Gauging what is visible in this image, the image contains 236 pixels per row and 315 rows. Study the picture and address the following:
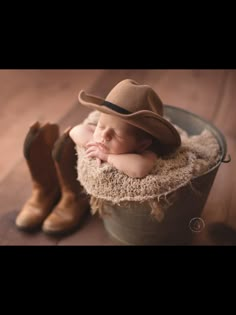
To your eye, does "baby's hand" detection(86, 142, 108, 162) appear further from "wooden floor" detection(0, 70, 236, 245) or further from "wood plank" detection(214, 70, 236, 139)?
"wood plank" detection(214, 70, 236, 139)

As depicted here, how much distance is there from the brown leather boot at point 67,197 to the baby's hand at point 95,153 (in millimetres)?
114

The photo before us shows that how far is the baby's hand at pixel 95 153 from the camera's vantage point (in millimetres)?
807

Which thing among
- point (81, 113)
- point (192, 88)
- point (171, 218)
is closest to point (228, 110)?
point (192, 88)

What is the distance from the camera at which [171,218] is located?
0.87m

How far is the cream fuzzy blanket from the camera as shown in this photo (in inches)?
30.5

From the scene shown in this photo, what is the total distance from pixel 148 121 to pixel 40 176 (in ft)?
1.24

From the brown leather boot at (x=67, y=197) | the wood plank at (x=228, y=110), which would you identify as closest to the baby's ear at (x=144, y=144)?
the brown leather boot at (x=67, y=197)

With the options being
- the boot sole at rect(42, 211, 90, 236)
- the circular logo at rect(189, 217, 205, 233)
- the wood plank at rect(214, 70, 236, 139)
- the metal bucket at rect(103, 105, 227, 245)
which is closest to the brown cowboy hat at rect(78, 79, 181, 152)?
the metal bucket at rect(103, 105, 227, 245)

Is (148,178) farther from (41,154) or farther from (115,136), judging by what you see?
(41,154)

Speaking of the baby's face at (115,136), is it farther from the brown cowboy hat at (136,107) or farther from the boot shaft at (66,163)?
the boot shaft at (66,163)
